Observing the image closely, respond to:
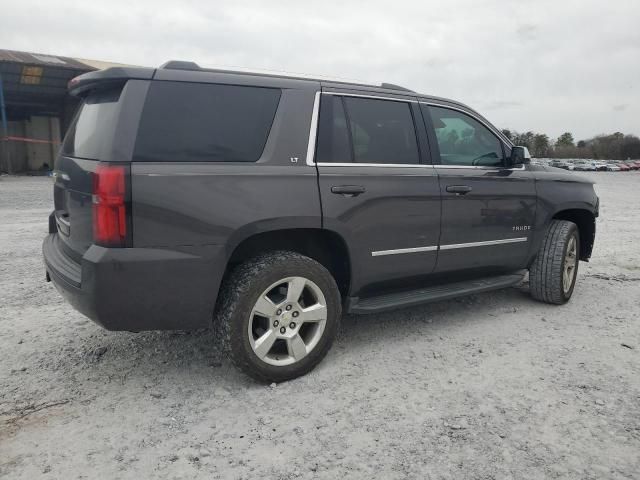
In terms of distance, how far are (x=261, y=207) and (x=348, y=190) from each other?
2.07ft

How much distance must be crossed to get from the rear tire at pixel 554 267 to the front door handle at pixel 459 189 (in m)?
1.26

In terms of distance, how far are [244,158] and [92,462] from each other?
1730mm

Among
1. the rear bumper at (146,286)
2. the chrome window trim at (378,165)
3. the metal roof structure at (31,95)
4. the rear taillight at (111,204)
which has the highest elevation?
the metal roof structure at (31,95)

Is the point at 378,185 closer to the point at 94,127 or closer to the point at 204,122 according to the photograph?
the point at 204,122

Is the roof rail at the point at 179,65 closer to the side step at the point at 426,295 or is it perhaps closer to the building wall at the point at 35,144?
the side step at the point at 426,295

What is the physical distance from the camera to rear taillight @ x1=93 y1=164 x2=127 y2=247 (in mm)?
2607

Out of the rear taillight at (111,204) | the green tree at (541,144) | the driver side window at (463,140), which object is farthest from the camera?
the green tree at (541,144)

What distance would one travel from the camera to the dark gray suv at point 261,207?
2705mm

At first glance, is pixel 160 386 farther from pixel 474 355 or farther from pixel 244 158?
pixel 474 355

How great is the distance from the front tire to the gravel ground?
16cm

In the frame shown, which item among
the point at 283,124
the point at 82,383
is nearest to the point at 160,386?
the point at 82,383

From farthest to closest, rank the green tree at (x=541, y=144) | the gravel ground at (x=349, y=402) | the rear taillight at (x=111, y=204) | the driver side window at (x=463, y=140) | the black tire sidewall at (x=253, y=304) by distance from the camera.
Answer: the green tree at (x=541, y=144), the driver side window at (x=463, y=140), the black tire sidewall at (x=253, y=304), the rear taillight at (x=111, y=204), the gravel ground at (x=349, y=402)

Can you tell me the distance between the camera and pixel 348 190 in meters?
3.30

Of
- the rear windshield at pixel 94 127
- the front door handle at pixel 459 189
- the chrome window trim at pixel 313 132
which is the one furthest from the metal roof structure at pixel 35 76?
the front door handle at pixel 459 189
